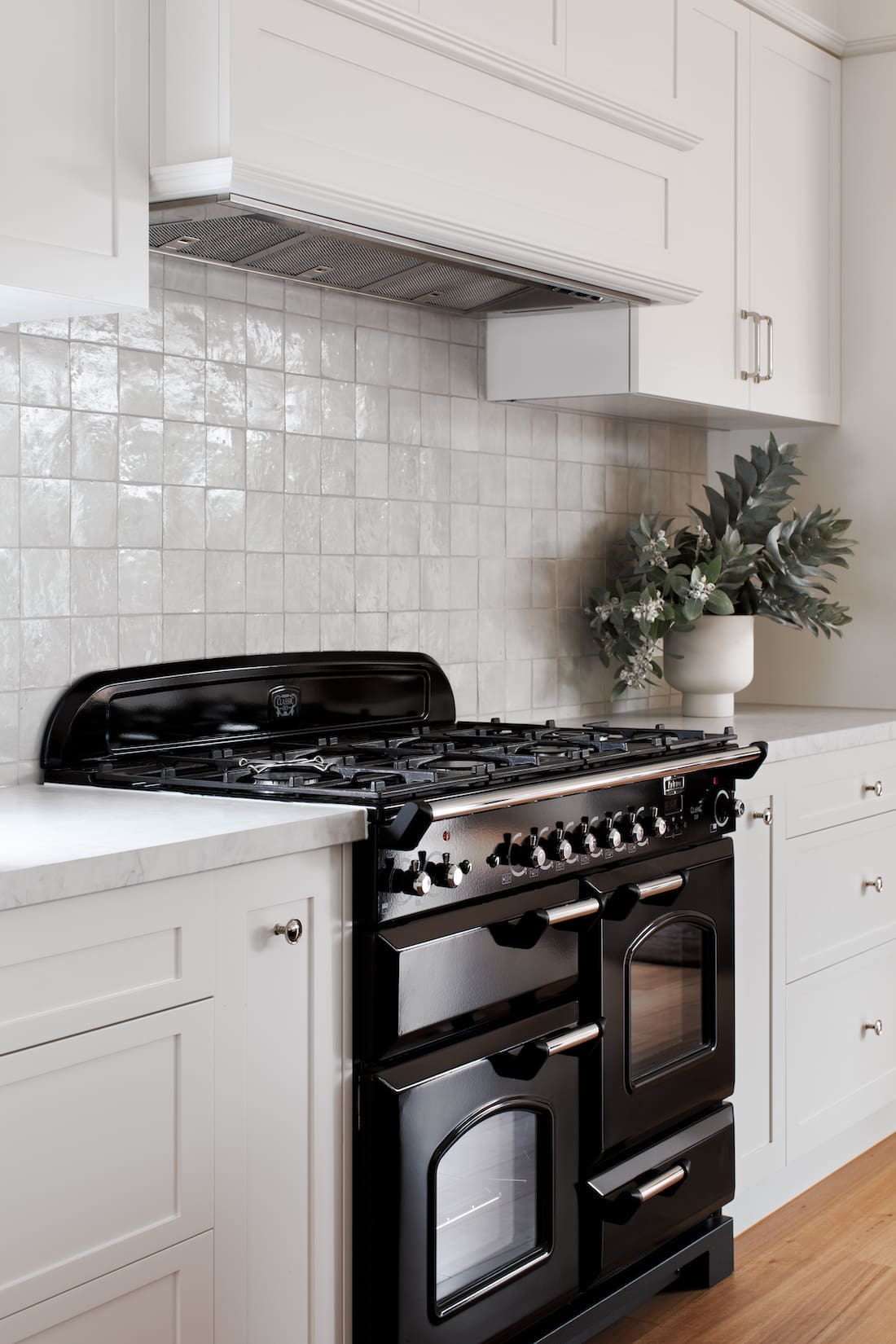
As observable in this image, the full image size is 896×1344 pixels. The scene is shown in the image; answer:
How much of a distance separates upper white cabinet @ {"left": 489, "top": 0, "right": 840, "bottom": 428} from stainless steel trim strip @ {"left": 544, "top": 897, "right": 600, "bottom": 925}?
1.11m

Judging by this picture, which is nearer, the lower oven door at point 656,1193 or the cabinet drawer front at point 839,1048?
the lower oven door at point 656,1193

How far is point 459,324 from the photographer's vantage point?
9.53 ft

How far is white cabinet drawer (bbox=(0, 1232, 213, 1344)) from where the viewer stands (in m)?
1.44

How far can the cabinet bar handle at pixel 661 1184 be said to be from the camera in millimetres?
2281

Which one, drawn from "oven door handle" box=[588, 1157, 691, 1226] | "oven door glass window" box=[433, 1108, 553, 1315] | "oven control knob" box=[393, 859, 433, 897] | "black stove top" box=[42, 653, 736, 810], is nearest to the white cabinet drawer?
"oven door glass window" box=[433, 1108, 553, 1315]

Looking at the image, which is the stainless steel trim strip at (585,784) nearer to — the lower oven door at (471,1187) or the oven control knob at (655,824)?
the oven control knob at (655,824)

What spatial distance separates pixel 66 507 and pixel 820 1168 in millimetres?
2103

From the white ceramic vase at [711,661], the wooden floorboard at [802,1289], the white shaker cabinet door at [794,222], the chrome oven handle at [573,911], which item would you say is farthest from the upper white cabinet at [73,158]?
the wooden floorboard at [802,1289]

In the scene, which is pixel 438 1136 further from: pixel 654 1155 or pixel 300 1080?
pixel 654 1155

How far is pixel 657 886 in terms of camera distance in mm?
2312

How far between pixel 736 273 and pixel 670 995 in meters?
1.60

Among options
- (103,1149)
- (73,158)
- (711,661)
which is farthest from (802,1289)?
(73,158)

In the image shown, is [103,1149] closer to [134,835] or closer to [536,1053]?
[134,835]

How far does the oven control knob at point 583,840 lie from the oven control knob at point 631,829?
0.11m
